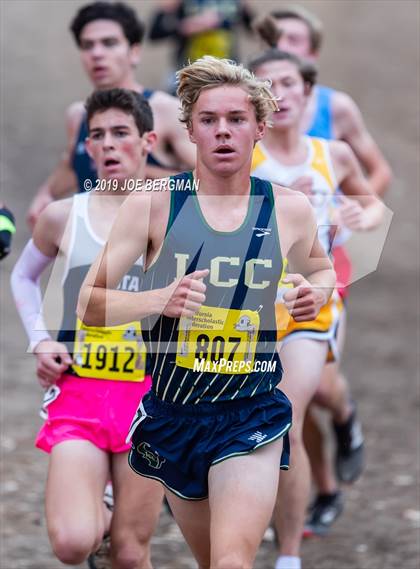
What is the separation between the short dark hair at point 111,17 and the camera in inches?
265

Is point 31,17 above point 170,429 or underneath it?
above

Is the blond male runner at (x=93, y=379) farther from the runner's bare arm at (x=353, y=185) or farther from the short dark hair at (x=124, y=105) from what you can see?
the runner's bare arm at (x=353, y=185)

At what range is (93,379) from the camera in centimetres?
491

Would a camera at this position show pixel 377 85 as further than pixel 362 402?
Yes

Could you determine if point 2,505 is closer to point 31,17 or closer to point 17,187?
point 17,187

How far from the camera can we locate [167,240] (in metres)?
4.11

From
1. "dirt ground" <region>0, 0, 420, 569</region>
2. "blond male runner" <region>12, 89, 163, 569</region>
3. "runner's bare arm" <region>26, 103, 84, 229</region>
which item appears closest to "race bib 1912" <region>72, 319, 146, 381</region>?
"blond male runner" <region>12, 89, 163, 569</region>

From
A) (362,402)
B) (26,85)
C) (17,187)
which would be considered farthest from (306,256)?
(26,85)

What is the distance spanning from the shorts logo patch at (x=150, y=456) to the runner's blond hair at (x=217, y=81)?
1.11m

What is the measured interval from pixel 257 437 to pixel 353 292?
9.46m

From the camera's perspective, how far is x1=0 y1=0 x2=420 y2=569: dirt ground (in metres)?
6.53

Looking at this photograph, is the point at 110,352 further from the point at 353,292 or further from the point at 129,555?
the point at 353,292

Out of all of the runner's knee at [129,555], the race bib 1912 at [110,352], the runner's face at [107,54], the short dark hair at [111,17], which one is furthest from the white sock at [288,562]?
the short dark hair at [111,17]

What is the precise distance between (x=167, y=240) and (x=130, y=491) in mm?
1176
